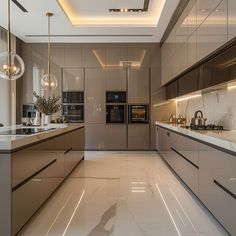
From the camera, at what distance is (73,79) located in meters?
7.37

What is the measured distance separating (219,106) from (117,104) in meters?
3.67

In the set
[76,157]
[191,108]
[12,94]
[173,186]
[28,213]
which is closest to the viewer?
[28,213]

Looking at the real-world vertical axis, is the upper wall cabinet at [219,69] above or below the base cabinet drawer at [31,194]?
above

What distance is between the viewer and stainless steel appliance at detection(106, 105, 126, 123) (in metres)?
7.34

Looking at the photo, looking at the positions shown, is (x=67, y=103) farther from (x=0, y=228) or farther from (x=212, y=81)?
(x=0, y=228)

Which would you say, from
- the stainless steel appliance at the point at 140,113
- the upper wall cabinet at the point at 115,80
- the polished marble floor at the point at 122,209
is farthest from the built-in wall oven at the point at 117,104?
the polished marble floor at the point at 122,209

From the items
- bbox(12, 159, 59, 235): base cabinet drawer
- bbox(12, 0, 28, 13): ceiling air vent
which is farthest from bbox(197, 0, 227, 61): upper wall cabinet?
bbox(12, 0, 28, 13): ceiling air vent

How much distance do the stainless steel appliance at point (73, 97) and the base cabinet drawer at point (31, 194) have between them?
4.03 meters

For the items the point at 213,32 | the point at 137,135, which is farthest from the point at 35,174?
the point at 137,135

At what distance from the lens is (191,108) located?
18.2 feet

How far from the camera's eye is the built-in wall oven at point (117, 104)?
24.1ft

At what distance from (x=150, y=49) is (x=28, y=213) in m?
5.76

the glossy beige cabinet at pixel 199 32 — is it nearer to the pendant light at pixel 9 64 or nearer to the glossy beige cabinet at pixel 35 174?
the glossy beige cabinet at pixel 35 174

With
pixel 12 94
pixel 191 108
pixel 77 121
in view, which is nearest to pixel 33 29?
pixel 12 94
